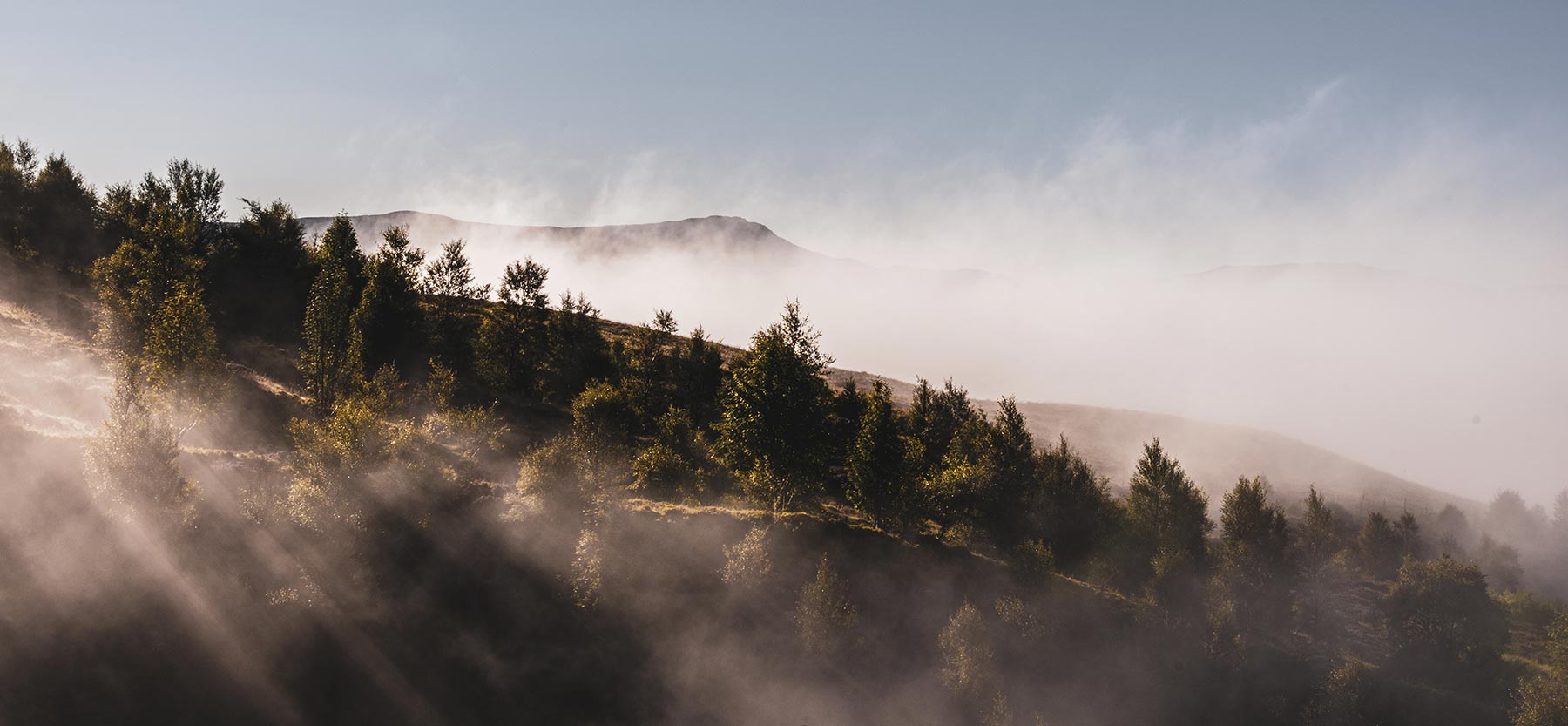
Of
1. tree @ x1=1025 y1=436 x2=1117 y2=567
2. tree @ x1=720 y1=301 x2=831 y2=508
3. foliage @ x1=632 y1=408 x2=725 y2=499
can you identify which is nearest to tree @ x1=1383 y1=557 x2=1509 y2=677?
tree @ x1=1025 y1=436 x2=1117 y2=567

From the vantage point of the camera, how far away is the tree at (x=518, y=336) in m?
88.9

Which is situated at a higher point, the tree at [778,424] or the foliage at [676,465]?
the tree at [778,424]

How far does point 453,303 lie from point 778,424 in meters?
68.7

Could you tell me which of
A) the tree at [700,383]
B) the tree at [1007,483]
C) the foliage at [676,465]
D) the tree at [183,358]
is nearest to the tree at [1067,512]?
the tree at [1007,483]

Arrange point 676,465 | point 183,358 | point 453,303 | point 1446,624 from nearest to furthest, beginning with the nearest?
point 183,358
point 676,465
point 1446,624
point 453,303

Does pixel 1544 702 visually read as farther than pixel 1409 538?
No

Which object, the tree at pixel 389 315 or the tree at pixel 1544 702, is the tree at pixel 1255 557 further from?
the tree at pixel 389 315

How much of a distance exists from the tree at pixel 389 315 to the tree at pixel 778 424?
47371mm

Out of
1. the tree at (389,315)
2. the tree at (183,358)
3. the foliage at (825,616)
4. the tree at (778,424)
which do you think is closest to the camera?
the foliage at (825,616)

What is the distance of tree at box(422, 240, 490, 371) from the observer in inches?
3558

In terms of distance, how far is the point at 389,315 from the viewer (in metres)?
84.2

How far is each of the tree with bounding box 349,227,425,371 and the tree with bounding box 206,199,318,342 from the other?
15030mm

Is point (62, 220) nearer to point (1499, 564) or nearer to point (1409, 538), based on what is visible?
point (1409, 538)

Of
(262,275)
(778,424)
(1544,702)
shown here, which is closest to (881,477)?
(778,424)
